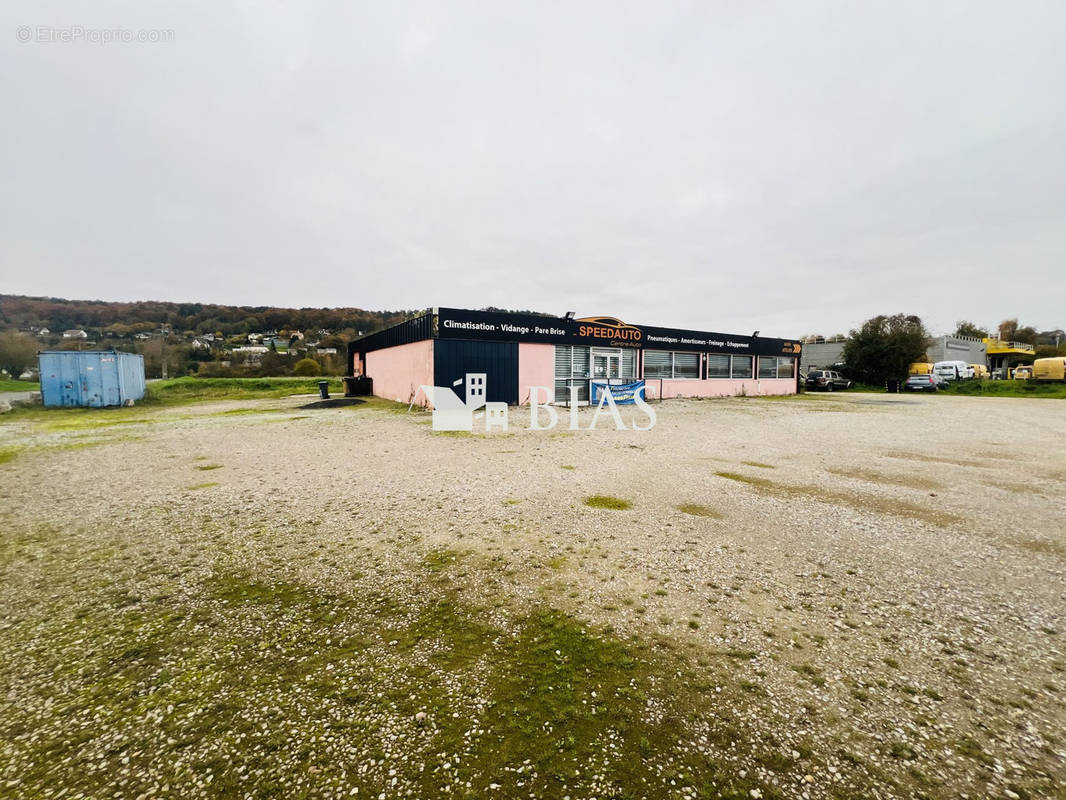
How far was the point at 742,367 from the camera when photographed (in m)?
29.5

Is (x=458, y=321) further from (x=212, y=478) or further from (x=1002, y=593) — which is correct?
(x=1002, y=593)

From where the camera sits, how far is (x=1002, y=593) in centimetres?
366

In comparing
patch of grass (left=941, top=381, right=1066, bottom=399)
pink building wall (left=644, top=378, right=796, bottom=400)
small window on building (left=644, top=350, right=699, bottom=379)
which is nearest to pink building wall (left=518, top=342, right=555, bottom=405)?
pink building wall (left=644, top=378, right=796, bottom=400)

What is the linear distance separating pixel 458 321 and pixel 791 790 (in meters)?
17.2

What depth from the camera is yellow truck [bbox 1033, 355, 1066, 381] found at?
3481cm

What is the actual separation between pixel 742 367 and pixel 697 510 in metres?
27.0

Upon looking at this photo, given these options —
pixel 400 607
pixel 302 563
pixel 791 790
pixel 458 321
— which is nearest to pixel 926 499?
pixel 791 790

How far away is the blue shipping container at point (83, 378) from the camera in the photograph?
19.5 meters

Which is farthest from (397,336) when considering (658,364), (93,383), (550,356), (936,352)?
(936,352)

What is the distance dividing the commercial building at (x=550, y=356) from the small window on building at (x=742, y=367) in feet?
0.23

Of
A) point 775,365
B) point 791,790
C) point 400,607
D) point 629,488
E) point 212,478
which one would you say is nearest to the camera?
point 791,790

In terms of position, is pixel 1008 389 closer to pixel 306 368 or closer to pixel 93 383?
pixel 93 383

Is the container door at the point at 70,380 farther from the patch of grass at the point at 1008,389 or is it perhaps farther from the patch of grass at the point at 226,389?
the patch of grass at the point at 1008,389

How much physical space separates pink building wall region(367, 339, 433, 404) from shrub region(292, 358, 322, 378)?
20251 millimetres
